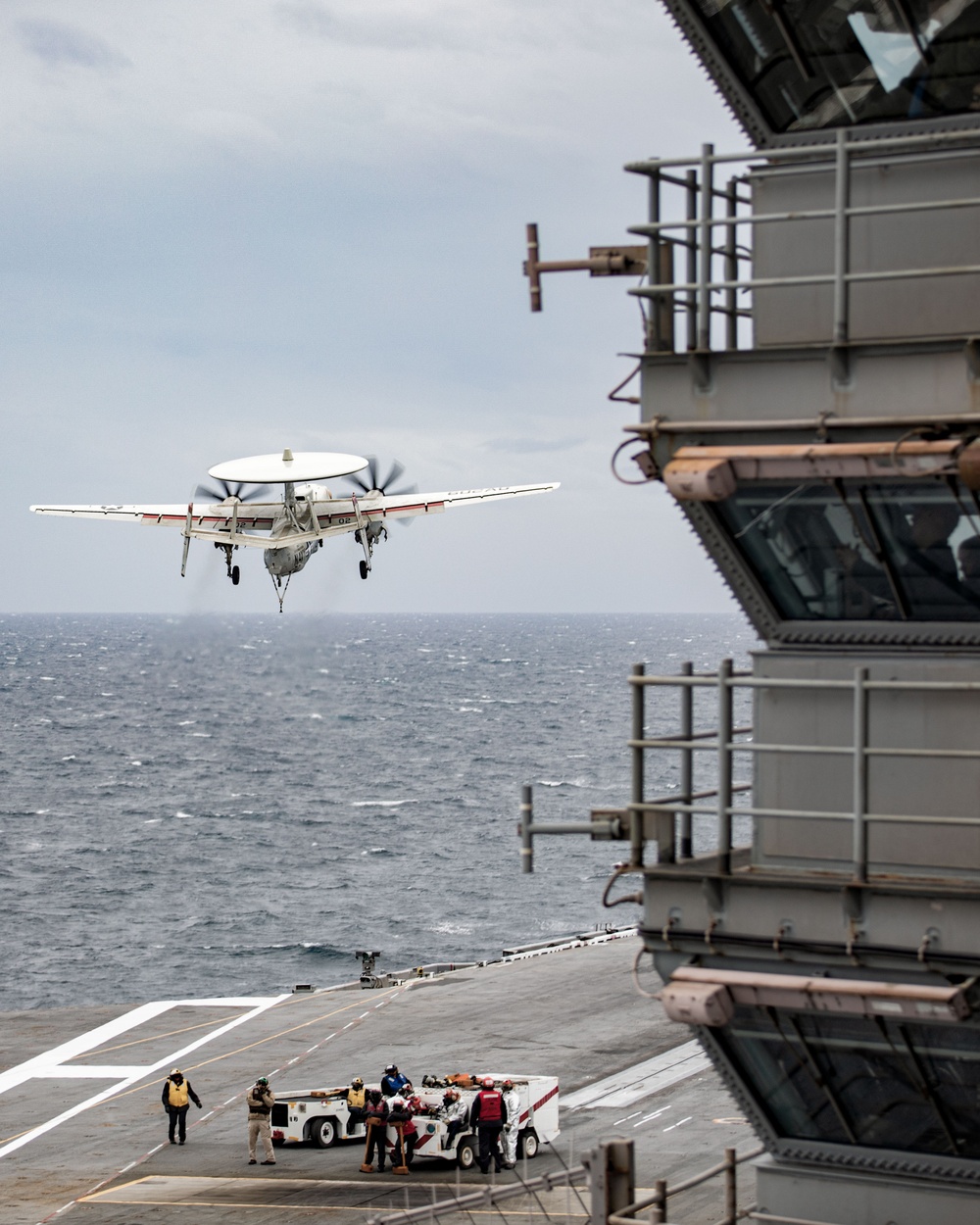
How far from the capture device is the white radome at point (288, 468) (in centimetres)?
9056

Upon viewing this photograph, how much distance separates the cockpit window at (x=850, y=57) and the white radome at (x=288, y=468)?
241 ft

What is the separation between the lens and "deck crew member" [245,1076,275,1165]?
43.4 metres

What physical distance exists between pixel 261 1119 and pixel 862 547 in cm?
3147

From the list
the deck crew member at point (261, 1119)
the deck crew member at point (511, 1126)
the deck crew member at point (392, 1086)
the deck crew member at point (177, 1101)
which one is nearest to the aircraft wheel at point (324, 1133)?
the deck crew member at point (261, 1119)

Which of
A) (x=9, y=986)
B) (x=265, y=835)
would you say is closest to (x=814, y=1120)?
(x=9, y=986)

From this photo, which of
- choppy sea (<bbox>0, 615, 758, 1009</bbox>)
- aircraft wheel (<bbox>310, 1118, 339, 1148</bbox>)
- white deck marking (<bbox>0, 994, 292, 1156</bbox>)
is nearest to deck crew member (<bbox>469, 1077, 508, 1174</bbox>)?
aircraft wheel (<bbox>310, 1118, 339, 1148</bbox>)

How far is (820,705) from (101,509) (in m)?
96.4

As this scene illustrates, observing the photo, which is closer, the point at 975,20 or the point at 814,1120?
the point at 975,20

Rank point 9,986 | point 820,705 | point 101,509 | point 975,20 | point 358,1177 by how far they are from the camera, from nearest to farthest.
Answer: point 975,20
point 820,705
point 358,1177
point 9,986
point 101,509

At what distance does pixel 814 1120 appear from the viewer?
60.3 ft

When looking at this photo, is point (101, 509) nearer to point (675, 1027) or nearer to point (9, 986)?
point (9, 986)

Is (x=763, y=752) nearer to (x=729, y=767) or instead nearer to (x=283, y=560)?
(x=729, y=767)

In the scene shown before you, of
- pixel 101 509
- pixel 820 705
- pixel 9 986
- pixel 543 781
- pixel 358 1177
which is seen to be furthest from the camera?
pixel 543 781

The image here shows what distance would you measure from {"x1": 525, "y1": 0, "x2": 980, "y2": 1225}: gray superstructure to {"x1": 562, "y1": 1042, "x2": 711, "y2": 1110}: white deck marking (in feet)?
103
